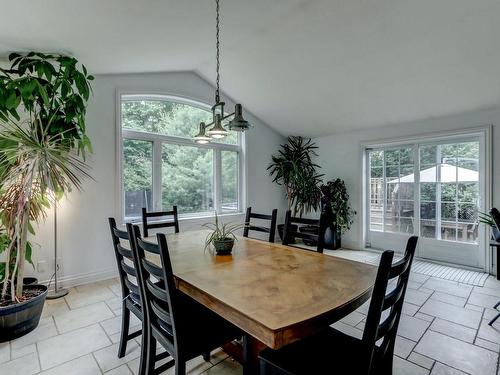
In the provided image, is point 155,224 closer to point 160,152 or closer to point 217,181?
point 160,152

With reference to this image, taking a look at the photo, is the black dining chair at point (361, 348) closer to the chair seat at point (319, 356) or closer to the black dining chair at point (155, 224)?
the chair seat at point (319, 356)

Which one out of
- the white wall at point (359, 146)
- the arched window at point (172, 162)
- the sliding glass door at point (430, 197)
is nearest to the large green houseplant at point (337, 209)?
the white wall at point (359, 146)

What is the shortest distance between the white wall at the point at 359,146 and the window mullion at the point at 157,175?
3.26 m

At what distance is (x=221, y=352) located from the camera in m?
2.12

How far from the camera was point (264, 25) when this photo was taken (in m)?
3.21

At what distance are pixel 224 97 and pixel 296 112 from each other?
1.37m

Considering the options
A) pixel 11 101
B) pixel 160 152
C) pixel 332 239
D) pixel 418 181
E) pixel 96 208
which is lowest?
pixel 332 239

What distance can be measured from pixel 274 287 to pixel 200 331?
0.52 m

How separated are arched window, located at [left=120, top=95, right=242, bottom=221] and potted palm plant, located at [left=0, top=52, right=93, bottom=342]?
1267 mm

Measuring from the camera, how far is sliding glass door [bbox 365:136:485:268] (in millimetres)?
4031

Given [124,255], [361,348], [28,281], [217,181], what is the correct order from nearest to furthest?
[361,348] < [124,255] < [28,281] < [217,181]

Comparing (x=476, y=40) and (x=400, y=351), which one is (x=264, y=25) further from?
(x=400, y=351)

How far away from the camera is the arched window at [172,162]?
4027 mm

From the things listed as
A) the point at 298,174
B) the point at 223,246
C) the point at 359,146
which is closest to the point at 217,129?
the point at 223,246
